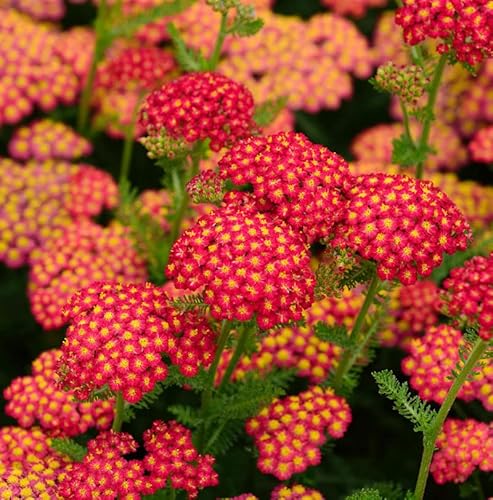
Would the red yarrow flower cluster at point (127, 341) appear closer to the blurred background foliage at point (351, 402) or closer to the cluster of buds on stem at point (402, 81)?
the blurred background foliage at point (351, 402)

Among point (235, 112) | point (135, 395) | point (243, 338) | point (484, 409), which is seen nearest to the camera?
point (135, 395)

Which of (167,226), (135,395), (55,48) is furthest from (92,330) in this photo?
(55,48)

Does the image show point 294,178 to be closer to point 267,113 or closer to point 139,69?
point 267,113

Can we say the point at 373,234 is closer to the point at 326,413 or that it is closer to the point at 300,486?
the point at 326,413

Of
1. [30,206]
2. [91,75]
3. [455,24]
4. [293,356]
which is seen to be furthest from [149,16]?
[293,356]

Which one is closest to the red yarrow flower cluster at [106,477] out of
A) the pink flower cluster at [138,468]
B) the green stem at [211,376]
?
the pink flower cluster at [138,468]

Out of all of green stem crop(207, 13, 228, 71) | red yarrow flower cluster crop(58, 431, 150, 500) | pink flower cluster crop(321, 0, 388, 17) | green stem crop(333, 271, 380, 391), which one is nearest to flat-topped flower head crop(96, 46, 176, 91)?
green stem crop(207, 13, 228, 71)
